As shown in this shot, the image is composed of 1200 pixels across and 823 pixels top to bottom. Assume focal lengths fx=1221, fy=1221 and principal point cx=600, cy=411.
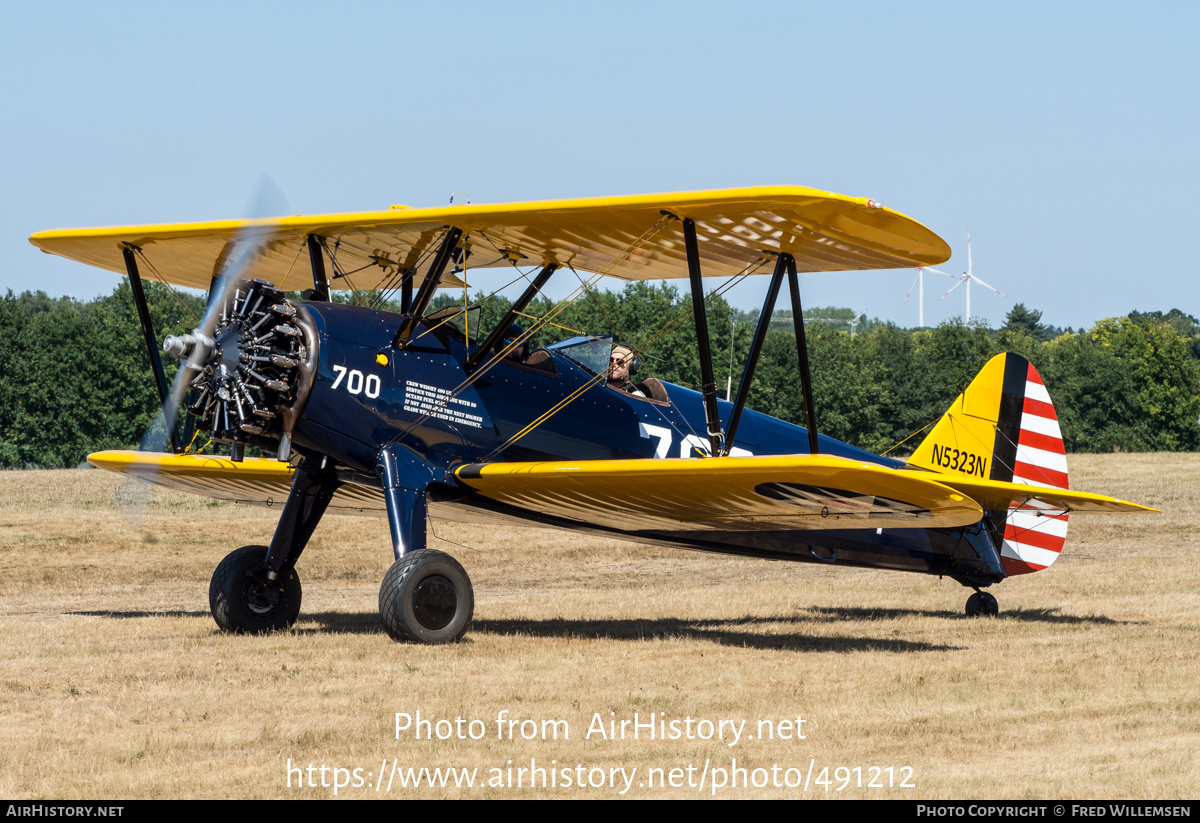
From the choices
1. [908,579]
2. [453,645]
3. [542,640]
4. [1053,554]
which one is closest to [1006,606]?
[1053,554]

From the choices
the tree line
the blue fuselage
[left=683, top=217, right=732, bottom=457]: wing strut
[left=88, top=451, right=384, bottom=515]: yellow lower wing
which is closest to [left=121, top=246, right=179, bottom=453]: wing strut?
[left=88, top=451, right=384, bottom=515]: yellow lower wing

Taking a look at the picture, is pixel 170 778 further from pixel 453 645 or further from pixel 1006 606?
pixel 1006 606

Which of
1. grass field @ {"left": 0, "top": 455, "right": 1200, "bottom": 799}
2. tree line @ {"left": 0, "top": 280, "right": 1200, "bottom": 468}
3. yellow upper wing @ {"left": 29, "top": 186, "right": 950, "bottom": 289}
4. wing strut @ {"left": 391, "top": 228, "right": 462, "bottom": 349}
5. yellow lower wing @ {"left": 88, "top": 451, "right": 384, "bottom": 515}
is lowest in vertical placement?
grass field @ {"left": 0, "top": 455, "right": 1200, "bottom": 799}

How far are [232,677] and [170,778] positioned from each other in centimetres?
261

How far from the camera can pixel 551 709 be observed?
6.63 m

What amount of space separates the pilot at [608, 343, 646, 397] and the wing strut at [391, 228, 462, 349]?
1807 millimetres

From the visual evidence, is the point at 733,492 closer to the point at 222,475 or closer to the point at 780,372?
the point at 222,475

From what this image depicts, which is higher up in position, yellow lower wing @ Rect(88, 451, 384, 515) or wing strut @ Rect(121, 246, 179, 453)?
wing strut @ Rect(121, 246, 179, 453)

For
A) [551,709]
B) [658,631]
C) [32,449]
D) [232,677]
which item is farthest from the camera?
[32,449]

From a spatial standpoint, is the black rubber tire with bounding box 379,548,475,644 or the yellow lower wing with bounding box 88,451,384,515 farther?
the yellow lower wing with bounding box 88,451,384,515

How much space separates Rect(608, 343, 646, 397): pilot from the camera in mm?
10539

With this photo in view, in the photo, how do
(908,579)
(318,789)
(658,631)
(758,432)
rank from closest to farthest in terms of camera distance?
(318,789), (658,631), (758,432), (908,579)

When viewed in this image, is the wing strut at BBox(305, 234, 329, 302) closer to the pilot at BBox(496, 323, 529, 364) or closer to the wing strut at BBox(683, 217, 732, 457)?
the pilot at BBox(496, 323, 529, 364)

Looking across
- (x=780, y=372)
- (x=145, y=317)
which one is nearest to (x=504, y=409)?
(x=145, y=317)
